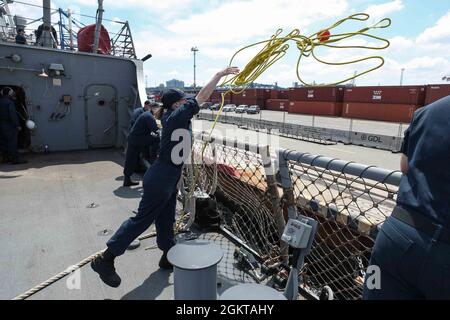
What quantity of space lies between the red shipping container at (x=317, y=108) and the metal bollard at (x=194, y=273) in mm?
33298

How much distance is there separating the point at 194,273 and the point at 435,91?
29852 mm

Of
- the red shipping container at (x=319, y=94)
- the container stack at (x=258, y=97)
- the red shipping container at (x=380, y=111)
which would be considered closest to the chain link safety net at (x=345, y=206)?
the red shipping container at (x=380, y=111)

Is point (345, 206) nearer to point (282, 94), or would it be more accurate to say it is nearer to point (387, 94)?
point (387, 94)

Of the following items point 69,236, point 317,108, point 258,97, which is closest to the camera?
point 69,236

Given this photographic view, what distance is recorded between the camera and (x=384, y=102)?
92.2 feet

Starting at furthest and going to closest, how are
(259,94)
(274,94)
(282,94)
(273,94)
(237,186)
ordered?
(282,94), (274,94), (273,94), (259,94), (237,186)

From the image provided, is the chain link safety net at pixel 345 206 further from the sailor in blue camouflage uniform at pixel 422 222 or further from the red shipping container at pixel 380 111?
the red shipping container at pixel 380 111

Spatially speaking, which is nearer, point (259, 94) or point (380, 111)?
point (380, 111)

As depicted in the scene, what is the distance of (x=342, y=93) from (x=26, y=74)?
3196 cm

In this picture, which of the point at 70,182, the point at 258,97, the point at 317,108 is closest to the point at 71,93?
the point at 70,182

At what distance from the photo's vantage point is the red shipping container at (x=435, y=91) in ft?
78.6

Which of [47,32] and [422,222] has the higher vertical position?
[47,32]

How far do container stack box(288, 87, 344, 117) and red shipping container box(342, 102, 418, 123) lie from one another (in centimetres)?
111

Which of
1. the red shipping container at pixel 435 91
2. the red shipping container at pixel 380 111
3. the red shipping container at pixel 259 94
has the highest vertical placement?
the red shipping container at pixel 259 94
